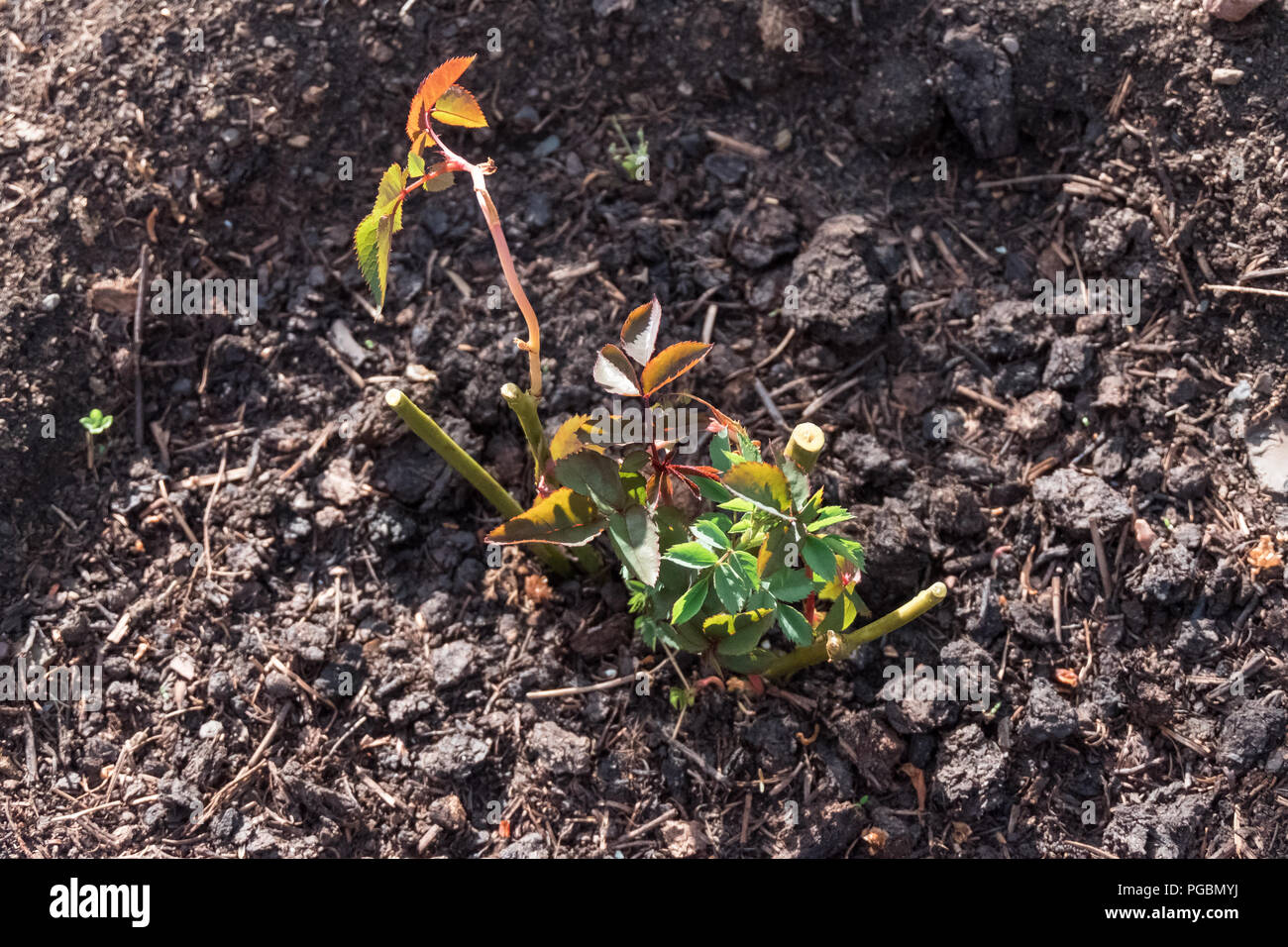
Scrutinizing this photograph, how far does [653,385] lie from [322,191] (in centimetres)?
154

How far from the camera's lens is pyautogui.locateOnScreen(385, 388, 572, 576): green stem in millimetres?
1895

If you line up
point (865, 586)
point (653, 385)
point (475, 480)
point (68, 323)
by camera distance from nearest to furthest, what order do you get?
point (653, 385) → point (475, 480) → point (865, 586) → point (68, 323)

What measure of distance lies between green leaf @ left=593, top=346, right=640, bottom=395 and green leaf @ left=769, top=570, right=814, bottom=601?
43 centimetres

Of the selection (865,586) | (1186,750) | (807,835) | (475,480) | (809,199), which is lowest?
(807,835)

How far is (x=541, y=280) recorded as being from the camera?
258 cm

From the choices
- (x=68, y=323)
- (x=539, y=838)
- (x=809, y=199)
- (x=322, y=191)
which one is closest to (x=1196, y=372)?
(x=809, y=199)

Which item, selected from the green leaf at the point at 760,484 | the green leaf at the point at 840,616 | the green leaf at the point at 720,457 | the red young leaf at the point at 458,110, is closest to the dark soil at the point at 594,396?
the green leaf at the point at 840,616

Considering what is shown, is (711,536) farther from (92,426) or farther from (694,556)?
(92,426)

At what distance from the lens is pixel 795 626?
1730 millimetres

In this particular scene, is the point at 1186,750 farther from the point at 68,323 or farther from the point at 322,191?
the point at 68,323

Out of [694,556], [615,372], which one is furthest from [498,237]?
[694,556]

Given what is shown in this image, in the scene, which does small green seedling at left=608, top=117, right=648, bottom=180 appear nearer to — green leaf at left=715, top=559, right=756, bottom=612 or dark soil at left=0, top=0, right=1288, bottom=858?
dark soil at left=0, top=0, right=1288, bottom=858

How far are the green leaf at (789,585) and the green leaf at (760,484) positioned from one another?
163 millimetres

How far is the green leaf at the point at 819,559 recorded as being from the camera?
63.2 inches
